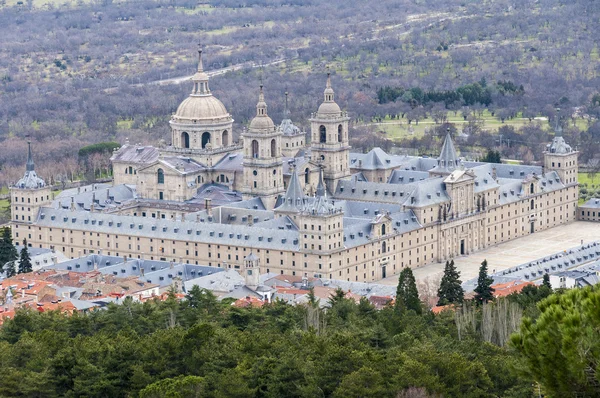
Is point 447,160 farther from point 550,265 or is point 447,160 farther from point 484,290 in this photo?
point 484,290

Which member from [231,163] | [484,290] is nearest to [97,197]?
[231,163]

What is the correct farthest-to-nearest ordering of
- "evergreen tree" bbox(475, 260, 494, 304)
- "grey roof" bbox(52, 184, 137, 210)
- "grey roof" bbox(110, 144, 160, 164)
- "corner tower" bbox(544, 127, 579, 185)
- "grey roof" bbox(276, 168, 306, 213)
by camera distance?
"grey roof" bbox(110, 144, 160, 164) < "corner tower" bbox(544, 127, 579, 185) < "grey roof" bbox(52, 184, 137, 210) < "grey roof" bbox(276, 168, 306, 213) < "evergreen tree" bbox(475, 260, 494, 304)

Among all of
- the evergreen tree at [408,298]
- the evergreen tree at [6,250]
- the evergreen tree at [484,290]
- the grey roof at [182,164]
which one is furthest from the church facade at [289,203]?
the evergreen tree at [484,290]

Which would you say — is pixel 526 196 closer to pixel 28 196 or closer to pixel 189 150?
pixel 189 150

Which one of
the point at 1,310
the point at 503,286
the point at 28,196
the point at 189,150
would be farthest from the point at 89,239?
the point at 503,286

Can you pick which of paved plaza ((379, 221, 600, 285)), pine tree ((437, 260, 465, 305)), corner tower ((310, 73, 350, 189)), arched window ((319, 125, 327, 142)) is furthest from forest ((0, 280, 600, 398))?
arched window ((319, 125, 327, 142))

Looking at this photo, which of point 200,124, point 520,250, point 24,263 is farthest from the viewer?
point 200,124

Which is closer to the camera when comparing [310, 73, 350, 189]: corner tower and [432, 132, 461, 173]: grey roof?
[310, 73, 350, 189]: corner tower

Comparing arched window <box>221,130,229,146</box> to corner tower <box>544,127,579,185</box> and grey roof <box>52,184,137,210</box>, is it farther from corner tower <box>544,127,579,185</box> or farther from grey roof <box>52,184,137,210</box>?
corner tower <box>544,127,579,185</box>
